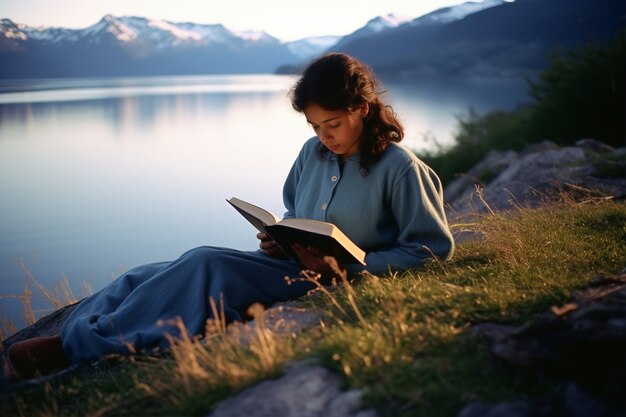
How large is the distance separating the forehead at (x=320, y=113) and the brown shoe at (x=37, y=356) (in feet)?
6.30

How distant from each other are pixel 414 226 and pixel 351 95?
85cm

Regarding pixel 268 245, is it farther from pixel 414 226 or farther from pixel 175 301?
pixel 414 226

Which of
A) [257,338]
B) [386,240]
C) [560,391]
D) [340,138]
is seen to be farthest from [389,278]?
[560,391]

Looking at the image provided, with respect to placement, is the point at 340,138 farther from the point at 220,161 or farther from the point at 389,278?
the point at 220,161

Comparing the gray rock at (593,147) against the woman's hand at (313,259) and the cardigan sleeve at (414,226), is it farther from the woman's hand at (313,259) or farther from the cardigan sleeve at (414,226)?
the woman's hand at (313,259)

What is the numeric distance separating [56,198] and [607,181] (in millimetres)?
12457

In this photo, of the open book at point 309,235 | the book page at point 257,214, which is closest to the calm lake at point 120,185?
the book page at point 257,214

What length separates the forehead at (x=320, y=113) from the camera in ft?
11.9

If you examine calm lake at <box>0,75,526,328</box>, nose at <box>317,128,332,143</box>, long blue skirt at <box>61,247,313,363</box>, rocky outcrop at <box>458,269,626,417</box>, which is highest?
nose at <box>317,128,332,143</box>

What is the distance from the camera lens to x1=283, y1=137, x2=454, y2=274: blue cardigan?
3691mm

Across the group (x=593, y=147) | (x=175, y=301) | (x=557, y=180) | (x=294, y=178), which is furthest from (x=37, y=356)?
(x=593, y=147)

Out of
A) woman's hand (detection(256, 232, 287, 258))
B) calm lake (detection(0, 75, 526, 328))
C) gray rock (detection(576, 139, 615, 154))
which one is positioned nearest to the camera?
woman's hand (detection(256, 232, 287, 258))

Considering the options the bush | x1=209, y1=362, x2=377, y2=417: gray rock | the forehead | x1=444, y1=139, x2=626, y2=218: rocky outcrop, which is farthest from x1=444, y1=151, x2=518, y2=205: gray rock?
x1=209, y1=362, x2=377, y2=417: gray rock

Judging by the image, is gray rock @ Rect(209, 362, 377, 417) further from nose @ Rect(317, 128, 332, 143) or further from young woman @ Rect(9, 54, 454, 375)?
nose @ Rect(317, 128, 332, 143)
